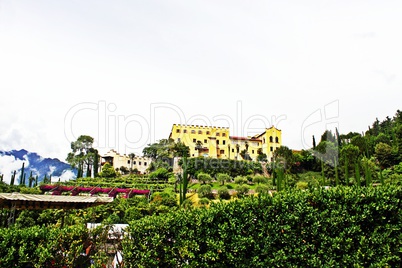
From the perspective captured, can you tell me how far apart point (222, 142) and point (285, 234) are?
191 ft

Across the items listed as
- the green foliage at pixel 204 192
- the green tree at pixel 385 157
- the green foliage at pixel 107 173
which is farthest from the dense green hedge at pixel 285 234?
the green foliage at pixel 107 173

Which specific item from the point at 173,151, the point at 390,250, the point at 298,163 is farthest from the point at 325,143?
the point at 390,250

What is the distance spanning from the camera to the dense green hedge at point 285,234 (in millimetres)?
6680

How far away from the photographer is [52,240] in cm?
688

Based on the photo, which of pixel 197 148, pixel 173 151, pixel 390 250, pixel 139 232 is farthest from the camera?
pixel 197 148

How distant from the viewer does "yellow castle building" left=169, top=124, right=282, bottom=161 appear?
6278cm

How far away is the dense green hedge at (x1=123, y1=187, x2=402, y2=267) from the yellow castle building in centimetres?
5464

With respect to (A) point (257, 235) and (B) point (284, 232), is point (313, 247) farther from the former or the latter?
(A) point (257, 235)

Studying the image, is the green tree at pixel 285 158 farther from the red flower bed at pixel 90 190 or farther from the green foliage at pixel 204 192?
the red flower bed at pixel 90 190

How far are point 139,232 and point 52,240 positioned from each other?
6.40 ft

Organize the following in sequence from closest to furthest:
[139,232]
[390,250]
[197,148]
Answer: [390,250], [139,232], [197,148]

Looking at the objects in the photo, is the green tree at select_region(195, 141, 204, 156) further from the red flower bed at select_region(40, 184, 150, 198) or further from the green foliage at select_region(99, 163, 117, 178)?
the red flower bed at select_region(40, 184, 150, 198)

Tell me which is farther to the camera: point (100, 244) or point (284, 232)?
point (100, 244)

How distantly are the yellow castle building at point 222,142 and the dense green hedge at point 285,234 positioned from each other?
54638mm
